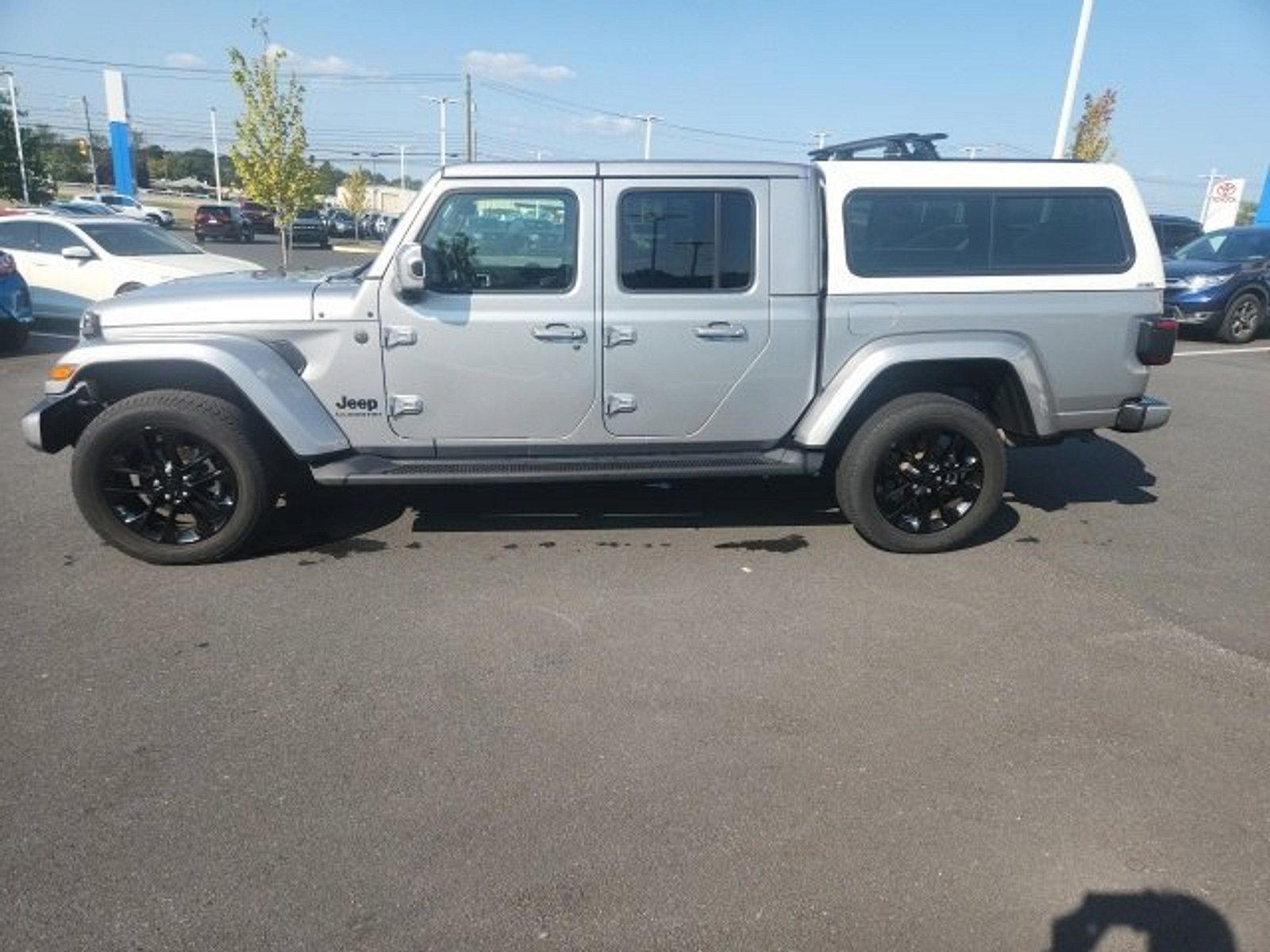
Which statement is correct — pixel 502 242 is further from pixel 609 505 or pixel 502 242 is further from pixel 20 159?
pixel 20 159

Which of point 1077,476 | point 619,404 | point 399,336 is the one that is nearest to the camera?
point 399,336

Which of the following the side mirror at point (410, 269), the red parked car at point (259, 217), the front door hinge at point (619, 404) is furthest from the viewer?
the red parked car at point (259, 217)

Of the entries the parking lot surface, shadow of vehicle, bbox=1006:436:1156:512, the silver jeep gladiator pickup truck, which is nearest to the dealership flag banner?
shadow of vehicle, bbox=1006:436:1156:512

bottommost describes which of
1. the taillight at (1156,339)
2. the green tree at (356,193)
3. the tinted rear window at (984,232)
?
the taillight at (1156,339)

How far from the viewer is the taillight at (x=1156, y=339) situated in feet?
14.9

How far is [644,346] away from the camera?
14.2 feet

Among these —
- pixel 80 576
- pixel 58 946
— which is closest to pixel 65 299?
pixel 80 576

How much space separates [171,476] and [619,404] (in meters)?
2.35

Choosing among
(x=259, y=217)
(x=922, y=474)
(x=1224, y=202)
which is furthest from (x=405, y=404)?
(x=259, y=217)

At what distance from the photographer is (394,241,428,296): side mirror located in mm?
4020

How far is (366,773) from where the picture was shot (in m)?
2.80

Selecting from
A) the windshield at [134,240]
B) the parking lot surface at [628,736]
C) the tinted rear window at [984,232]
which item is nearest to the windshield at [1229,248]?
the parking lot surface at [628,736]

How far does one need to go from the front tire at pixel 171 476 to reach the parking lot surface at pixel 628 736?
0.20 m

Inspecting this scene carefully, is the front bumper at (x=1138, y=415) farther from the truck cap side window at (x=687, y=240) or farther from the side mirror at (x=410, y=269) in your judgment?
the side mirror at (x=410, y=269)
